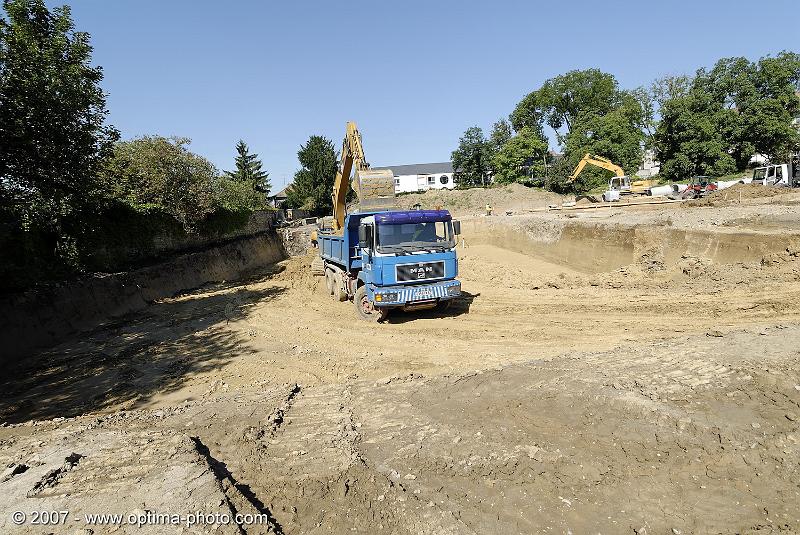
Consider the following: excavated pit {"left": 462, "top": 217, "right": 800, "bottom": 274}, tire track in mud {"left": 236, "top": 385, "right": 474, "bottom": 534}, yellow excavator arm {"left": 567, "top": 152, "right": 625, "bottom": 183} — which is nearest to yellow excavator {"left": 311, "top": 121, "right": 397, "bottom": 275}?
tire track in mud {"left": 236, "top": 385, "right": 474, "bottom": 534}

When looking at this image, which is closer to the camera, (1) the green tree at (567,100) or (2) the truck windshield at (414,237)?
(2) the truck windshield at (414,237)

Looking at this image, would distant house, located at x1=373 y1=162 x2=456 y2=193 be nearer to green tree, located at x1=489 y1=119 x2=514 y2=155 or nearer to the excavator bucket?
green tree, located at x1=489 y1=119 x2=514 y2=155

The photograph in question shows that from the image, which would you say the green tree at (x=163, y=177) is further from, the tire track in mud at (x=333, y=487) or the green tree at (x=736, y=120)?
the green tree at (x=736, y=120)

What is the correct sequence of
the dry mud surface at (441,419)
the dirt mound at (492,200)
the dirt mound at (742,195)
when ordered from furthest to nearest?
1. the dirt mound at (492,200)
2. the dirt mound at (742,195)
3. the dry mud surface at (441,419)

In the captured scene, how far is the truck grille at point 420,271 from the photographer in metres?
10.2

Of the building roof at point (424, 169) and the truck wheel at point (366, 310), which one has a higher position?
the building roof at point (424, 169)

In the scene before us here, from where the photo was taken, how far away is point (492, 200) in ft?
144

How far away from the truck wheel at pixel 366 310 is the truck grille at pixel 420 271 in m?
1.11

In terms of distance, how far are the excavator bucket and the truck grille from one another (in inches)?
114

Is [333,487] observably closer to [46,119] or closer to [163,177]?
[46,119]

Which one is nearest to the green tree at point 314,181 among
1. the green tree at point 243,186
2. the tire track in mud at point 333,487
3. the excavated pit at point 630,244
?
the green tree at point 243,186

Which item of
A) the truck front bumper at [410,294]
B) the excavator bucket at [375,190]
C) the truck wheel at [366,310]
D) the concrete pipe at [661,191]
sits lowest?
the truck wheel at [366,310]

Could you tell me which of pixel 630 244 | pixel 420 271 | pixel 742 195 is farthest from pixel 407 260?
pixel 742 195

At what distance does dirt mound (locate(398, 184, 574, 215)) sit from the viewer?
4244 centimetres
